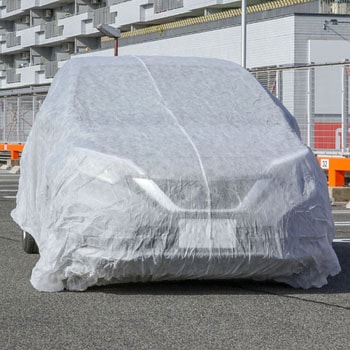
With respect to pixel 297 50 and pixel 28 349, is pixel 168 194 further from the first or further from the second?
pixel 297 50

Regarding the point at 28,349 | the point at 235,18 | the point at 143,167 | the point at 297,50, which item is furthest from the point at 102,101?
the point at 235,18

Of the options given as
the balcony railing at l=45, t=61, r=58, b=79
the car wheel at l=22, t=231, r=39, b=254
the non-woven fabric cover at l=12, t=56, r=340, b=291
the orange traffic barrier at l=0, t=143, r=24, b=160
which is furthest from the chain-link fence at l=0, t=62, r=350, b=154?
the balcony railing at l=45, t=61, r=58, b=79

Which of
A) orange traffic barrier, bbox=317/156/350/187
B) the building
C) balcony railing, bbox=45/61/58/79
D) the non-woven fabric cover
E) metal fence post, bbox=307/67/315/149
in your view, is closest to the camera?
the non-woven fabric cover

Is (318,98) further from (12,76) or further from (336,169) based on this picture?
(12,76)

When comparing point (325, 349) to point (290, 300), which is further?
point (290, 300)

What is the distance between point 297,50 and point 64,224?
3698 cm

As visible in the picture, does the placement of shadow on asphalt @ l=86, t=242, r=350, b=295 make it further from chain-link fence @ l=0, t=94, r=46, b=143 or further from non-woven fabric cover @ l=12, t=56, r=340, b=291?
chain-link fence @ l=0, t=94, r=46, b=143

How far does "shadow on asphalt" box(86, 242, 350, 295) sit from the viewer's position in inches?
307

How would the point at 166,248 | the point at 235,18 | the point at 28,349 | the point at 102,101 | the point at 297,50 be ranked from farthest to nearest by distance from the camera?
the point at 235,18, the point at 297,50, the point at 102,101, the point at 166,248, the point at 28,349

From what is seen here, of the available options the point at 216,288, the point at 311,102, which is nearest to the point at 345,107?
the point at 311,102

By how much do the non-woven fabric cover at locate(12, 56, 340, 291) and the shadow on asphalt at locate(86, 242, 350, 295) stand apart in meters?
0.11

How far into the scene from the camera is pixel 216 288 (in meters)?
8.01

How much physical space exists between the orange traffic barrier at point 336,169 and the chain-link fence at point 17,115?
14731 mm

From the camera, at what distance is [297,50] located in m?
43.8
